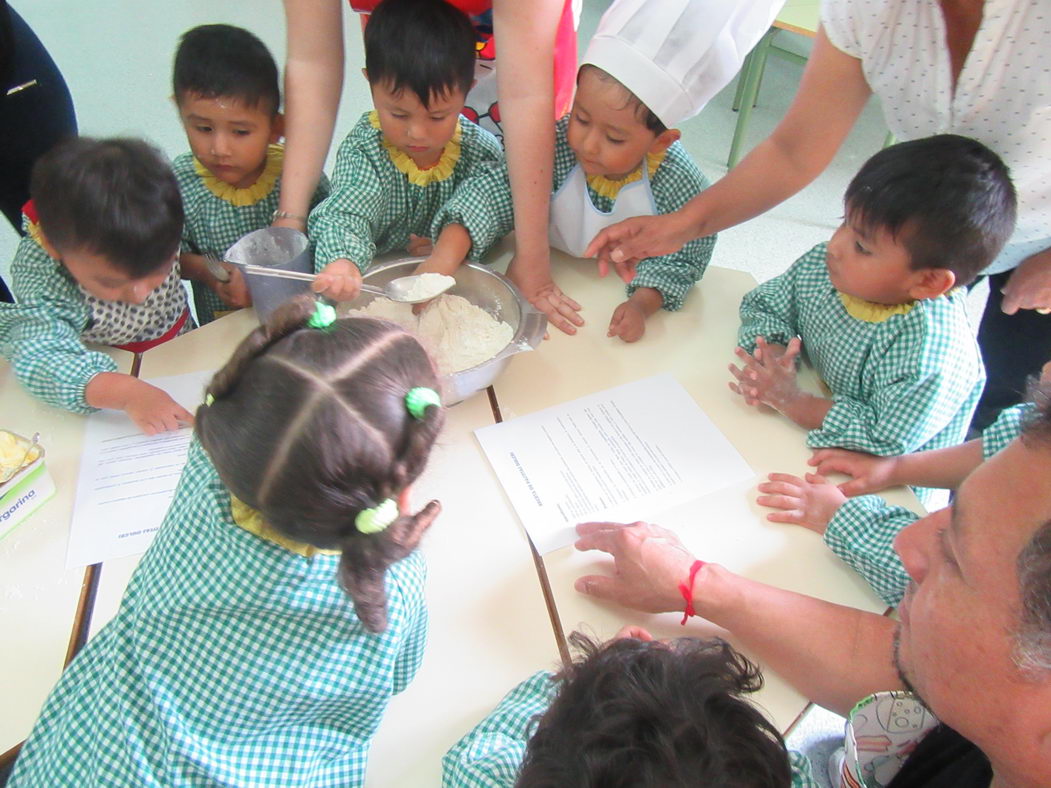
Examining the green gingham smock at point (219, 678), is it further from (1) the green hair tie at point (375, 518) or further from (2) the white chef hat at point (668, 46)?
(2) the white chef hat at point (668, 46)

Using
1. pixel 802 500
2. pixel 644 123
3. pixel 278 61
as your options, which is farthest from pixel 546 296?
pixel 278 61

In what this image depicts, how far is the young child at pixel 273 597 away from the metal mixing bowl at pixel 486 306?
0.26 meters

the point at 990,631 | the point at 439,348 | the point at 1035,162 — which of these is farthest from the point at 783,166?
the point at 990,631

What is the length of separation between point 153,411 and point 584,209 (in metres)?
0.84

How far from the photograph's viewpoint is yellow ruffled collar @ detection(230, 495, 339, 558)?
2.24 feet

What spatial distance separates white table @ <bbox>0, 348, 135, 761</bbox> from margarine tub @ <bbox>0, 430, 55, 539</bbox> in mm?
11

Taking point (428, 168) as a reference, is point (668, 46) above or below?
above

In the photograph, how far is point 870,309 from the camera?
1.07m

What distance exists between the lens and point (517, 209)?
125cm

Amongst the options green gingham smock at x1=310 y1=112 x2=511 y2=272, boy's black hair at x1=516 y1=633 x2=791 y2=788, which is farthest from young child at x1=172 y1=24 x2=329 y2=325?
boy's black hair at x1=516 y1=633 x2=791 y2=788

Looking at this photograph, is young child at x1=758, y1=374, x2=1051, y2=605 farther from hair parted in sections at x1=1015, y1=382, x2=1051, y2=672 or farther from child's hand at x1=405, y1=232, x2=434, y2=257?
child's hand at x1=405, y1=232, x2=434, y2=257

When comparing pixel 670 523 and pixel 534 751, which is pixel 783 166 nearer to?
pixel 670 523

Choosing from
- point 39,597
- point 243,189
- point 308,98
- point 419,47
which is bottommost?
point 39,597

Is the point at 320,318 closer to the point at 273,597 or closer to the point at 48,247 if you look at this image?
the point at 273,597
